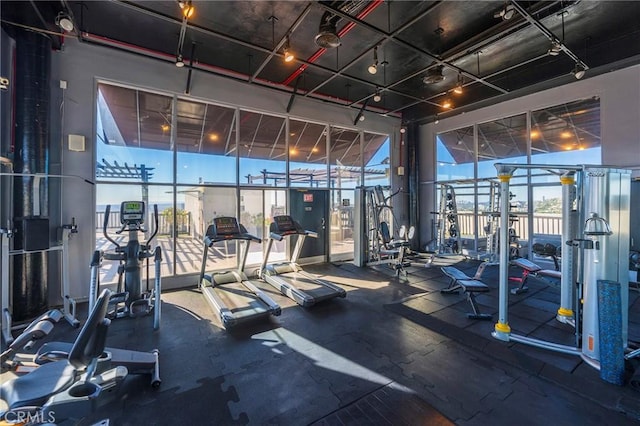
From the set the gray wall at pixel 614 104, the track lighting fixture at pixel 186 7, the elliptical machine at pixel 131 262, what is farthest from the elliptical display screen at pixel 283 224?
the gray wall at pixel 614 104

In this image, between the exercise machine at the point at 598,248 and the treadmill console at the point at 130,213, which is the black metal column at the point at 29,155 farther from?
the exercise machine at the point at 598,248

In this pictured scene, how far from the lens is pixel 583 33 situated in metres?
4.90

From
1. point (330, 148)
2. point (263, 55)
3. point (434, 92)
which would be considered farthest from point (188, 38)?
point (434, 92)

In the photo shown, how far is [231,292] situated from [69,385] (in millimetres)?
2666

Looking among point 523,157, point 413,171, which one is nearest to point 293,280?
point 413,171

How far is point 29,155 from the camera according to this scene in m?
3.80

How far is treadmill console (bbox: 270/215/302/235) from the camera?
5.29m

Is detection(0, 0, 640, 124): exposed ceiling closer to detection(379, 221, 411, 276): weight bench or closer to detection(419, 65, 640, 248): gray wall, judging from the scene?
detection(419, 65, 640, 248): gray wall

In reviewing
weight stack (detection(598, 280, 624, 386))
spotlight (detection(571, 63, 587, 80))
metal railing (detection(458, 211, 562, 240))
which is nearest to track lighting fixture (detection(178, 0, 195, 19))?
weight stack (detection(598, 280, 624, 386))

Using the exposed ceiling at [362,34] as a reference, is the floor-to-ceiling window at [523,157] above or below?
below

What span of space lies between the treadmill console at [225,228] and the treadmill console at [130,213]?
1103 mm

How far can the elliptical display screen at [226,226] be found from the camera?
15.4 feet

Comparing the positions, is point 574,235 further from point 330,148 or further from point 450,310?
point 330,148

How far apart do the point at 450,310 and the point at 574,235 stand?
190cm
